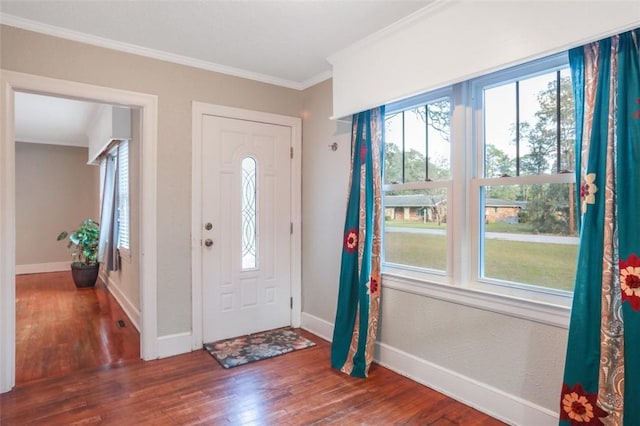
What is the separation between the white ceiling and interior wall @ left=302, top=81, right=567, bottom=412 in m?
0.68

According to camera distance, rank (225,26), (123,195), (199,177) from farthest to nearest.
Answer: (123,195)
(199,177)
(225,26)

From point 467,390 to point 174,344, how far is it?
2.30 meters

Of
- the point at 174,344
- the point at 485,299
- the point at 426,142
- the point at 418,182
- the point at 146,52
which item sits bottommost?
the point at 174,344

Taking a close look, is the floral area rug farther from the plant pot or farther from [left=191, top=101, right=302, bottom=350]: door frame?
the plant pot

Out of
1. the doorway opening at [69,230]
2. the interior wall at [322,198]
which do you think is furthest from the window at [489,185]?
the doorway opening at [69,230]

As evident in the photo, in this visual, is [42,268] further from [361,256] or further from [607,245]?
[607,245]

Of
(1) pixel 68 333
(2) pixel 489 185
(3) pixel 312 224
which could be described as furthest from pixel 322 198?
(1) pixel 68 333

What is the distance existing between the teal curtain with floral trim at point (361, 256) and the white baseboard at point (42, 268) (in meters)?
6.75

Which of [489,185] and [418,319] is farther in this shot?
[418,319]

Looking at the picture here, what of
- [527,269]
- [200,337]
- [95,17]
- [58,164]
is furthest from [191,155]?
[58,164]

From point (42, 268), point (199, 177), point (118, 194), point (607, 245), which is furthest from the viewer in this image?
point (42, 268)

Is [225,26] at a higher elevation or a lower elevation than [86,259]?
higher

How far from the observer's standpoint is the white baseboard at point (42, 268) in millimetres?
6914

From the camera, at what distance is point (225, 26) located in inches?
100
